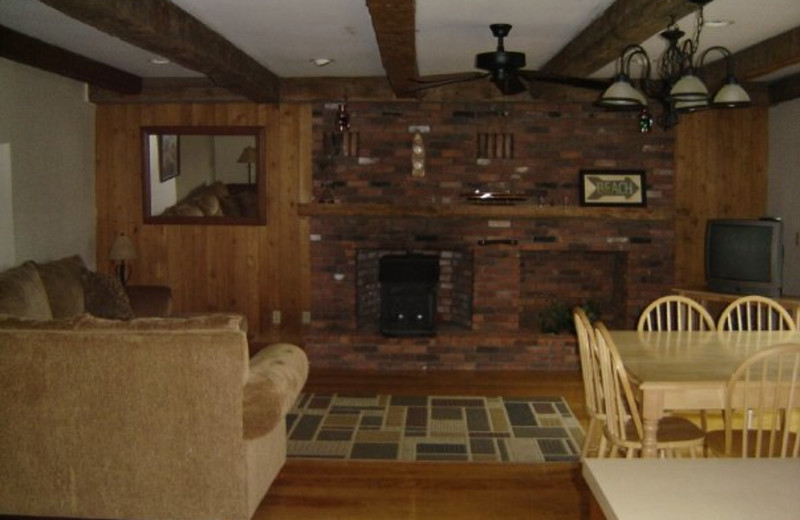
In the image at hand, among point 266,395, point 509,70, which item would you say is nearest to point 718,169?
point 509,70

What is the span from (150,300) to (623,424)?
12.8 feet

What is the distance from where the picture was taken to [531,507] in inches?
138

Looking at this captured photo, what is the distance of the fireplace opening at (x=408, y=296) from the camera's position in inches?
251

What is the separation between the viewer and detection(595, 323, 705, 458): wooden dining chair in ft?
10.3

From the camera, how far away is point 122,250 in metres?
6.55

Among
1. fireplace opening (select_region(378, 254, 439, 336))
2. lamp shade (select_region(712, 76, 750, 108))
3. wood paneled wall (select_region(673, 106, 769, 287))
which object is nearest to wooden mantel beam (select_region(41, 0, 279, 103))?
fireplace opening (select_region(378, 254, 439, 336))

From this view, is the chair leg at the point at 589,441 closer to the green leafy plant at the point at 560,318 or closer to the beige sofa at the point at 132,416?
the beige sofa at the point at 132,416

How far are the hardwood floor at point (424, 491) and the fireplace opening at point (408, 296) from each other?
2398 millimetres

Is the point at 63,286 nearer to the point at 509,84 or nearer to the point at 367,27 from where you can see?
the point at 367,27

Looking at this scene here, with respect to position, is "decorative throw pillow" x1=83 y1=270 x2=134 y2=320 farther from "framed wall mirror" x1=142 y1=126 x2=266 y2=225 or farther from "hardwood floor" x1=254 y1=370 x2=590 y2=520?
"hardwood floor" x1=254 y1=370 x2=590 y2=520

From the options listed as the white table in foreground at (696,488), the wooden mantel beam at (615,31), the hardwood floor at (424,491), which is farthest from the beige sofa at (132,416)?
the wooden mantel beam at (615,31)

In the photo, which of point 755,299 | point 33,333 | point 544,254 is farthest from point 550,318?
point 33,333

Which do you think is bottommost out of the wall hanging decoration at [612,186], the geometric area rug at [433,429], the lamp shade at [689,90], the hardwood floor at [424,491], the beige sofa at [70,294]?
the hardwood floor at [424,491]

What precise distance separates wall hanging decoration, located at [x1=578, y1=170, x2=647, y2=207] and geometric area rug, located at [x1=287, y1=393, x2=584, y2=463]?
212cm
